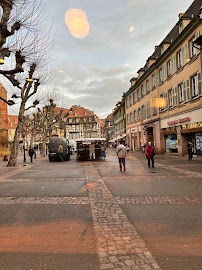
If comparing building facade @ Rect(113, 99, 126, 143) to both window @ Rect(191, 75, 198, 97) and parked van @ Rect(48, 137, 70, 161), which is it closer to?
parked van @ Rect(48, 137, 70, 161)

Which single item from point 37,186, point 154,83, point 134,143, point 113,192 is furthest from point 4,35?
point 134,143

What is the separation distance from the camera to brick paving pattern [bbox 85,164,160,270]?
3.02 m

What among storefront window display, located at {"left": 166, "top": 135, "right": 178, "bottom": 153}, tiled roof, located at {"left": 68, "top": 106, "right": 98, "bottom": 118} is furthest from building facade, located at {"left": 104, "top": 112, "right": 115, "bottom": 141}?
storefront window display, located at {"left": 166, "top": 135, "right": 178, "bottom": 153}

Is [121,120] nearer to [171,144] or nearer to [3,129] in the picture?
[3,129]

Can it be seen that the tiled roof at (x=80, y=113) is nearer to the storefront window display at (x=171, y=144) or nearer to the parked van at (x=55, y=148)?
the storefront window display at (x=171, y=144)

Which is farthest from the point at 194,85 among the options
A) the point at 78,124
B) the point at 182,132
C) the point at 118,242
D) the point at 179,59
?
the point at 78,124

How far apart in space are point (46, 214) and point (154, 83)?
24956 millimetres

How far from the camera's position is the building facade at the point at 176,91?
1778 cm

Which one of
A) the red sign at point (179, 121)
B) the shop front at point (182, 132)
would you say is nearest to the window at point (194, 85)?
the shop front at point (182, 132)

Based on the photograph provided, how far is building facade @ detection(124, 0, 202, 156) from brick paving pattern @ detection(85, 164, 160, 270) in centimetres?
1429

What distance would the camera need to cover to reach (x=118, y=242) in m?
3.66

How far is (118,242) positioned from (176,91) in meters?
19.9

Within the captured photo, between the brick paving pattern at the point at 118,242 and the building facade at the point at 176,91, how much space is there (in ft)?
46.9

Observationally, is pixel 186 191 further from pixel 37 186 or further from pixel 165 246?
pixel 37 186
